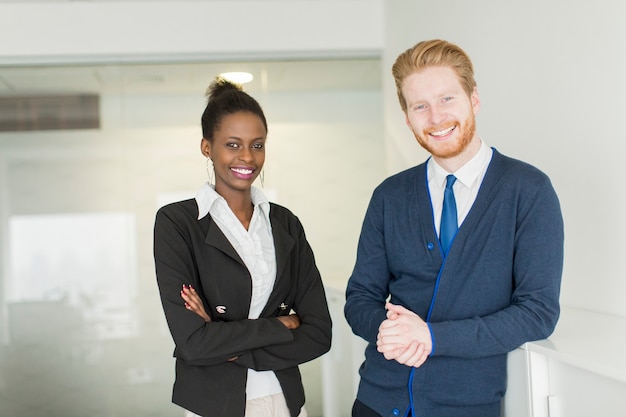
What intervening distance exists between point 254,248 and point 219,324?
0.26 meters

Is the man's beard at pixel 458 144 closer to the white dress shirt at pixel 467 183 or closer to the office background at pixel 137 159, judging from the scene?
the white dress shirt at pixel 467 183

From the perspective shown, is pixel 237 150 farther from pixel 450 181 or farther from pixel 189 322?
pixel 450 181

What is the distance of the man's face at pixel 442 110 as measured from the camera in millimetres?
1794

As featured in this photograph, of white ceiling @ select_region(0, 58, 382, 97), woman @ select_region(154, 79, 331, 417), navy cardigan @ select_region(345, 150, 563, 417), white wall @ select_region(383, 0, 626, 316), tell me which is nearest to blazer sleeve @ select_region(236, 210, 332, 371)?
woman @ select_region(154, 79, 331, 417)

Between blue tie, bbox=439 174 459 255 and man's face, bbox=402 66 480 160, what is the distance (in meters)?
0.08

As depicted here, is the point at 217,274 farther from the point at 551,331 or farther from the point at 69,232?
the point at 69,232

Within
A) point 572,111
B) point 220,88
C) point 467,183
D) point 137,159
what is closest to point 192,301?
point 220,88

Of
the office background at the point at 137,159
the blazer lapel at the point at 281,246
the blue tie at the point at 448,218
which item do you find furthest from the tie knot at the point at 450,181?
the office background at the point at 137,159

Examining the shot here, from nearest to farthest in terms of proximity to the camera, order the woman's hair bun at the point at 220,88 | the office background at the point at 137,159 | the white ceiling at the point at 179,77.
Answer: the woman's hair bun at the point at 220,88 → the office background at the point at 137,159 → the white ceiling at the point at 179,77

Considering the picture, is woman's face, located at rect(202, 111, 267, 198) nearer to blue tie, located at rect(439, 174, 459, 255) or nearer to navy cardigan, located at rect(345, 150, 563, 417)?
navy cardigan, located at rect(345, 150, 563, 417)

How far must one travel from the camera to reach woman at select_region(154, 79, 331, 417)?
2.00 m

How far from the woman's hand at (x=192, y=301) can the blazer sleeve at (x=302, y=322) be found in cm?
16

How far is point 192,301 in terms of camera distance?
203 centimetres

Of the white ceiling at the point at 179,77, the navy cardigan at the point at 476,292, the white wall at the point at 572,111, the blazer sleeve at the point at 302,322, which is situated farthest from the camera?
the white ceiling at the point at 179,77
